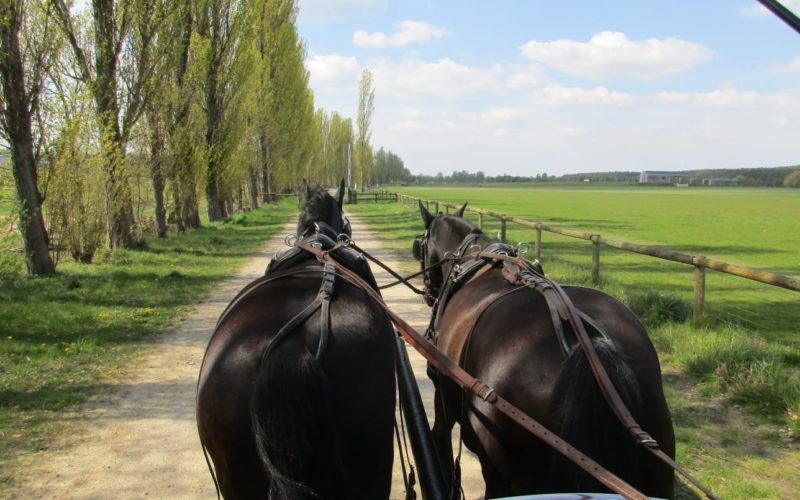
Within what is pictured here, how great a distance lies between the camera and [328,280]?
2.52 metres

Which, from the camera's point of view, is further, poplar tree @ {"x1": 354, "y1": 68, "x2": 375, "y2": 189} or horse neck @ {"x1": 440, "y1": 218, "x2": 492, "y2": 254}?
poplar tree @ {"x1": 354, "y1": 68, "x2": 375, "y2": 189}

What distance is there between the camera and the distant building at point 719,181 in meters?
152

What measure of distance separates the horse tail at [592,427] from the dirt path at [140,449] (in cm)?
179

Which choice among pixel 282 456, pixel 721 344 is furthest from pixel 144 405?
pixel 721 344

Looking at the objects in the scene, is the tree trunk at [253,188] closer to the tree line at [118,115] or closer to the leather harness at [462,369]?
the tree line at [118,115]

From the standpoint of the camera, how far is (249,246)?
17406 millimetres

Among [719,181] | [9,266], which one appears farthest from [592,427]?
[719,181]

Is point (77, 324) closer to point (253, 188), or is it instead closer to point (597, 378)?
point (597, 378)

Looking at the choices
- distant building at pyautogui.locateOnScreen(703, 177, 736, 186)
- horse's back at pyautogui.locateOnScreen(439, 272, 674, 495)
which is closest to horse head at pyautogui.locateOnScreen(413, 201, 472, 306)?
horse's back at pyautogui.locateOnScreen(439, 272, 674, 495)

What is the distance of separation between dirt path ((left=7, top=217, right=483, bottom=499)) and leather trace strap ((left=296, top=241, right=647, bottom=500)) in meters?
1.62

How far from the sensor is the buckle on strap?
7.95 ft

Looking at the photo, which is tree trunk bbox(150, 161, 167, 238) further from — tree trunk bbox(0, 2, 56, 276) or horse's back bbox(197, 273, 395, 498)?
horse's back bbox(197, 273, 395, 498)

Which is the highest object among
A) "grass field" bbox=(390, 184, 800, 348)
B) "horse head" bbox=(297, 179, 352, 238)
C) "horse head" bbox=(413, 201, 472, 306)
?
"horse head" bbox=(297, 179, 352, 238)

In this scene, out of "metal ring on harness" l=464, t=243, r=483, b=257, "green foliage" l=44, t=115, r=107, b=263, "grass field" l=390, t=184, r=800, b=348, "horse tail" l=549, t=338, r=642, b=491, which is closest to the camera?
"horse tail" l=549, t=338, r=642, b=491
